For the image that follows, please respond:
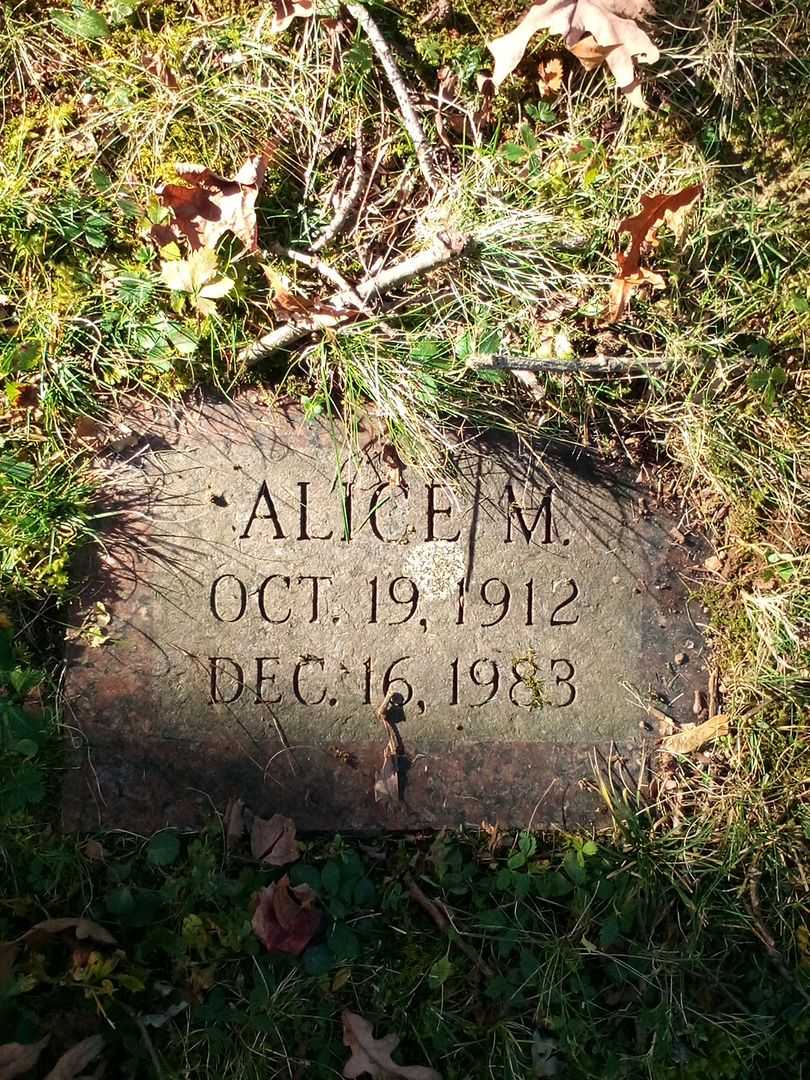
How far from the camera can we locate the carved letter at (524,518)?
8.14 feet

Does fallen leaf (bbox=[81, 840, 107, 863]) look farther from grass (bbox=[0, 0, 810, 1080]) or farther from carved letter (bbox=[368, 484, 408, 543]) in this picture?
carved letter (bbox=[368, 484, 408, 543])

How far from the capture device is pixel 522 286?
2.49 metres

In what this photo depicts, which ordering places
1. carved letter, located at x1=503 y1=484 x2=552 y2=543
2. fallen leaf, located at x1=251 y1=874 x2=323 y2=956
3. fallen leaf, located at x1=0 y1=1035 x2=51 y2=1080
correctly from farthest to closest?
carved letter, located at x1=503 y1=484 x2=552 y2=543, fallen leaf, located at x1=251 y1=874 x2=323 y2=956, fallen leaf, located at x1=0 y1=1035 x2=51 y2=1080

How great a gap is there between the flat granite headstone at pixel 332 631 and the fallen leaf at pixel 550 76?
1057mm

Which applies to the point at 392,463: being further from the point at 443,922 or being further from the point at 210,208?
the point at 443,922

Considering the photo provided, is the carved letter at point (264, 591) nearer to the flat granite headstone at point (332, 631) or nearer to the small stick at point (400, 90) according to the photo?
the flat granite headstone at point (332, 631)

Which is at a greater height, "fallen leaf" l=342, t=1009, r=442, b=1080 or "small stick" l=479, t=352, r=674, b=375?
"small stick" l=479, t=352, r=674, b=375

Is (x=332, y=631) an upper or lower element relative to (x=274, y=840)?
upper

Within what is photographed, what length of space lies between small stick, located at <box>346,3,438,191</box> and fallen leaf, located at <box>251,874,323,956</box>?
81.2 inches

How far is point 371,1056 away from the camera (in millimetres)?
2373

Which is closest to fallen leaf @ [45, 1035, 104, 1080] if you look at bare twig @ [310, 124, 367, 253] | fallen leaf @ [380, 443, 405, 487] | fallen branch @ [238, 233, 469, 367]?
fallen leaf @ [380, 443, 405, 487]

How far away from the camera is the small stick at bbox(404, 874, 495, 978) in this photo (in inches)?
97.0

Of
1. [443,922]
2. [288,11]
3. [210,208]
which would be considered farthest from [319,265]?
[443,922]

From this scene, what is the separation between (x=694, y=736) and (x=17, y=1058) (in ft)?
6.75
